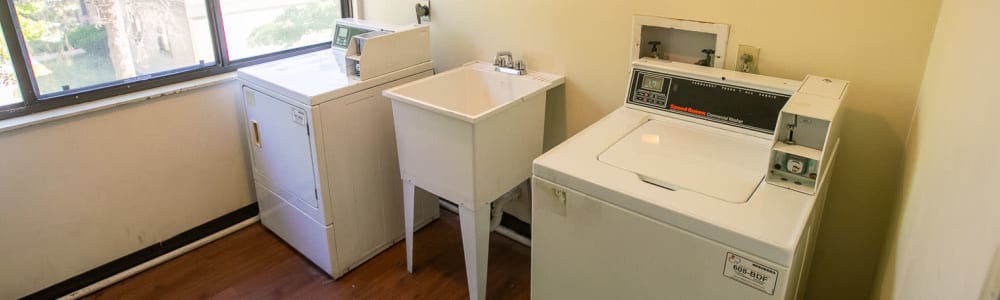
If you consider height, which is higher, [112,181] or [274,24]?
[274,24]

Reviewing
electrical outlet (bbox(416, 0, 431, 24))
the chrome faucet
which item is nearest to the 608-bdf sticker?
the chrome faucet

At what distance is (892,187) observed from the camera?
165 centimetres

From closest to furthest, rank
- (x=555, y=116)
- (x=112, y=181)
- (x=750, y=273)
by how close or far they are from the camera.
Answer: (x=750, y=273), (x=112, y=181), (x=555, y=116)

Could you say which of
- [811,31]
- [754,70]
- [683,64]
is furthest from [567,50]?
[811,31]

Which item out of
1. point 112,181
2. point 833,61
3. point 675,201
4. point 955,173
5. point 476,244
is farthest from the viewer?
point 112,181

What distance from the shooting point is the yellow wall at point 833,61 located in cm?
155

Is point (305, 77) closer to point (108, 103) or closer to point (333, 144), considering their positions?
point (333, 144)

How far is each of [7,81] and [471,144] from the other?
1697mm

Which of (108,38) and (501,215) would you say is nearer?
(108,38)

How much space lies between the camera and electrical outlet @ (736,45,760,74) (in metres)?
1.77

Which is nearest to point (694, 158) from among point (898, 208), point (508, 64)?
point (898, 208)

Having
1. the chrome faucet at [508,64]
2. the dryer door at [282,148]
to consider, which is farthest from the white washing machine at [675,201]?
the dryer door at [282,148]

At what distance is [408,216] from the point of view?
235 centimetres

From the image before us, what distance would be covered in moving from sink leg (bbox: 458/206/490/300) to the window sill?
1295mm
